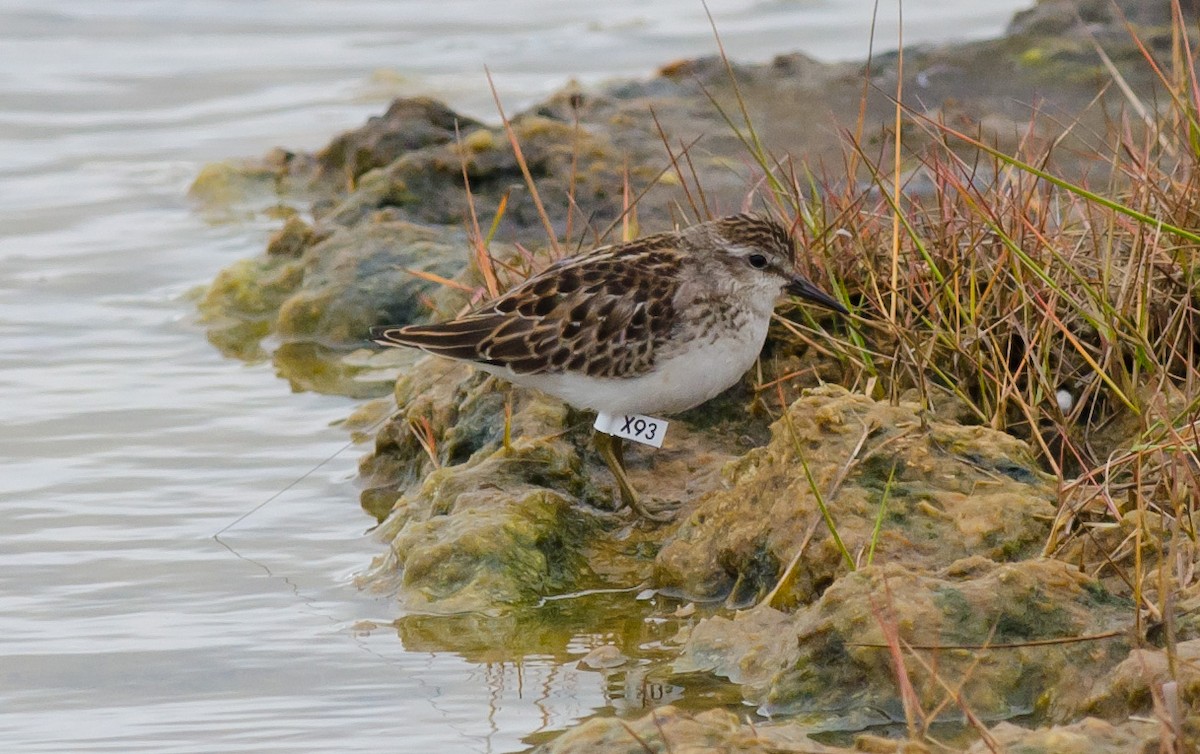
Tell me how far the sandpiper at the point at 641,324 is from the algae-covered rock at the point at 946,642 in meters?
1.38

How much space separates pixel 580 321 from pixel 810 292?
2.75 feet

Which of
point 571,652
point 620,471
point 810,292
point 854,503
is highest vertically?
point 810,292

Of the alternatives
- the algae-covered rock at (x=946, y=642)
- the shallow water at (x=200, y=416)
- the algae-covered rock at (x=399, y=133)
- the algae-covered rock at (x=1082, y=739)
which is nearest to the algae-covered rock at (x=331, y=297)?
the shallow water at (x=200, y=416)

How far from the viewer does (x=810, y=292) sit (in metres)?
6.46

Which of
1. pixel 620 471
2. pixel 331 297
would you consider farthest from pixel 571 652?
pixel 331 297

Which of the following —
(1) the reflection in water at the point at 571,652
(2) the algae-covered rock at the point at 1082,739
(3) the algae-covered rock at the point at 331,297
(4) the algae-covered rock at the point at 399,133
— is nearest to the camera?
(2) the algae-covered rock at the point at 1082,739

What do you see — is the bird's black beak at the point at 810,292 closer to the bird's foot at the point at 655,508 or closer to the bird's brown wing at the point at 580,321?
the bird's brown wing at the point at 580,321

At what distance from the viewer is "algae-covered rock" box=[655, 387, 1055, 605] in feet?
18.2

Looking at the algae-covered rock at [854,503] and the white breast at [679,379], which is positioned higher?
the white breast at [679,379]

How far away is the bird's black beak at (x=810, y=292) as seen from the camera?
6457 millimetres

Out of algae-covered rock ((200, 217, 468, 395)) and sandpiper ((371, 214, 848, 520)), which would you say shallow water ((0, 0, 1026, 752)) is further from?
sandpiper ((371, 214, 848, 520))

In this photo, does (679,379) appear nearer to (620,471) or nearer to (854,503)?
(620,471)

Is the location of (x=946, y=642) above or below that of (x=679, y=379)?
below

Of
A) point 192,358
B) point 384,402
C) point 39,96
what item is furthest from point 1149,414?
point 39,96
